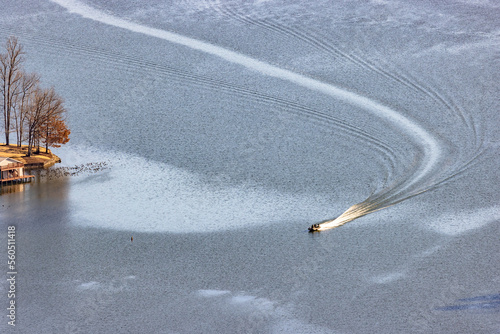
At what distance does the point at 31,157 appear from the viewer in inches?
739

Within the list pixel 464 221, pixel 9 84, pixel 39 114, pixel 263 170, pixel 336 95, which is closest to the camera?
pixel 464 221

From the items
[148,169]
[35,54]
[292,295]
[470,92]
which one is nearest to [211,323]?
[292,295]

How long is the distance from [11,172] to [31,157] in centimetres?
116

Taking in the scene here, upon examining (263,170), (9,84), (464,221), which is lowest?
(464,221)

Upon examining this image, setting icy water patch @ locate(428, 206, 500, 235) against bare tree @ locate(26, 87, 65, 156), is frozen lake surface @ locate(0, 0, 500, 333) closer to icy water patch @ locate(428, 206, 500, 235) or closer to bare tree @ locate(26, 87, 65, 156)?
icy water patch @ locate(428, 206, 500, 235)

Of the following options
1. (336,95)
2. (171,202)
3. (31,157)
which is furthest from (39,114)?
(336,95)

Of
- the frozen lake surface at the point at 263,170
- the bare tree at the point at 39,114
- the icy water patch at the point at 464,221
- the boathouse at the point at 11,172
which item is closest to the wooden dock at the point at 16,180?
the boathouse at the point at 11,172

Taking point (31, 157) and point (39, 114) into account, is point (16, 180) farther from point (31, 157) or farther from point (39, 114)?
point (39, 114)

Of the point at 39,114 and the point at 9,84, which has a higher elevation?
the point at 9,84

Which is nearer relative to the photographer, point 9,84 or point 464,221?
point 464,221

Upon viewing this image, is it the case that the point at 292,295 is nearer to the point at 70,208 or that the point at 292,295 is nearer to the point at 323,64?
the point at 70,208

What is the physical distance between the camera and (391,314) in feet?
40.6

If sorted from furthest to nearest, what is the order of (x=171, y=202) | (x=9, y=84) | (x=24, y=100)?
(x=9, y=84), (x=24, y=100), (x=171, y=202)

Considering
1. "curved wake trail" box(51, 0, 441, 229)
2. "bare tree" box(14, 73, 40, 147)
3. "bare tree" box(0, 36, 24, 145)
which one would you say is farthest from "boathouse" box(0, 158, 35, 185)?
"curved wake trail" box(51, 0, 441, 229)
